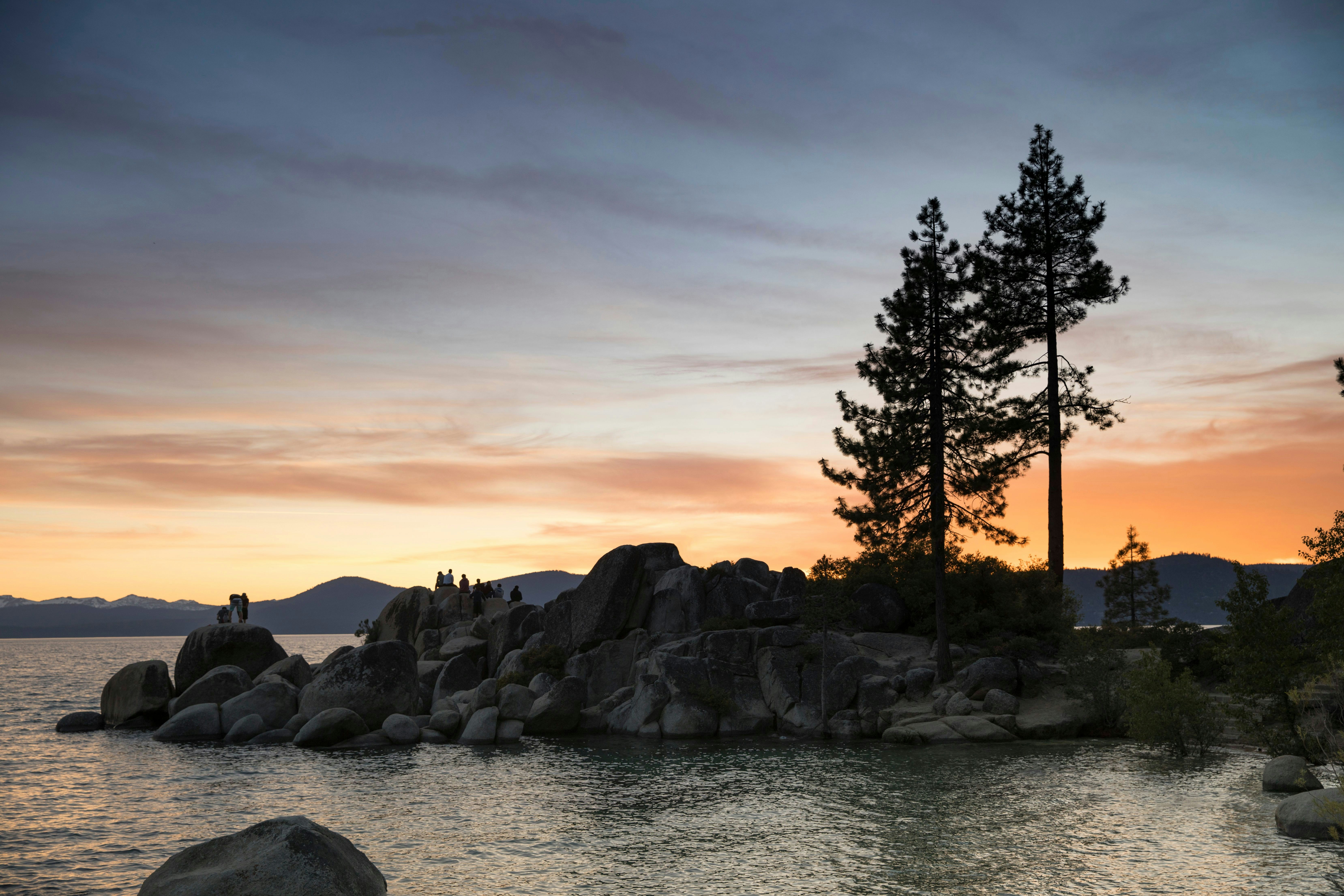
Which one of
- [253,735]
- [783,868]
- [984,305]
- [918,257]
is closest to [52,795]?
[253,735]

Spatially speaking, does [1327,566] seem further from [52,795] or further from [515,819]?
[52,795]

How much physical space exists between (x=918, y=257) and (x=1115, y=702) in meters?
21.8

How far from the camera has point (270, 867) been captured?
13680 mm

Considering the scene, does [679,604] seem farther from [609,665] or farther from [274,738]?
[274,738]

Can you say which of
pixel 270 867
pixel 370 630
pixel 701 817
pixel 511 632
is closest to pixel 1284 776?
pixel 701 817

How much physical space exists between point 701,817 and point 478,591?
46.8 meters

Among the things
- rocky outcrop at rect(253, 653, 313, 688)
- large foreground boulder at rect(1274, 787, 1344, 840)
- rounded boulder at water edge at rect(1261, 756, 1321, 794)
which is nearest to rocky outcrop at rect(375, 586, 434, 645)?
rocky outcrop at rect(253, 653, 313, 688)

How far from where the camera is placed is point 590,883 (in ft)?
53.6

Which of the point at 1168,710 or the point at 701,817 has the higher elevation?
the point at 1168,710

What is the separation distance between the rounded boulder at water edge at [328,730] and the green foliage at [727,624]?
56.1 feet

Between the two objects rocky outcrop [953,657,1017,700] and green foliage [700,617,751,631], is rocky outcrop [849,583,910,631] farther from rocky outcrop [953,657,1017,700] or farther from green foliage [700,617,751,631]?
rocky outcrop [953,657,1017,700]

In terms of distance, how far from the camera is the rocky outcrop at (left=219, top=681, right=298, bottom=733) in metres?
40.8

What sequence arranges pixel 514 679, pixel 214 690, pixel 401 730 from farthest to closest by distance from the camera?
1. pixel 514 679
2. pixel 214 690
3. pixel 401 730

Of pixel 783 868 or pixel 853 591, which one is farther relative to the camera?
pixel 853 591
